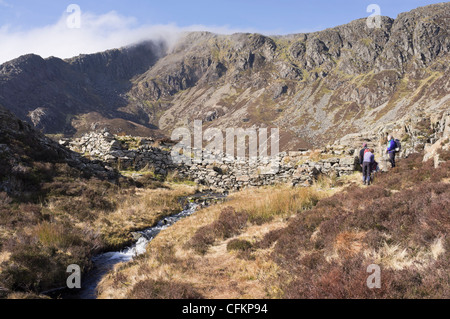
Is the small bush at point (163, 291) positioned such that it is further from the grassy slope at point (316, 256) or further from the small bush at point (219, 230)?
the small bush at point (219, 230)

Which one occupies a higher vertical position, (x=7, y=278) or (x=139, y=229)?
(x=7, y=278)

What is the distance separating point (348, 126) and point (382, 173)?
635 ft

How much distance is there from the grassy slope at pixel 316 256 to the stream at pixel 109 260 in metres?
0.55

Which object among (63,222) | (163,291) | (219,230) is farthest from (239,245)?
(63,222)

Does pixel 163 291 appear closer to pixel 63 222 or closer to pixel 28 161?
pixel 63 222

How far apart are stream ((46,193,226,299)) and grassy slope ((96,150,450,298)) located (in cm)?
55

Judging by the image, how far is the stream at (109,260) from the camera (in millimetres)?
Result: 7770

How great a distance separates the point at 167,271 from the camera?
7.93 metres

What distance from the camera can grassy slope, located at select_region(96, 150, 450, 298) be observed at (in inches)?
210

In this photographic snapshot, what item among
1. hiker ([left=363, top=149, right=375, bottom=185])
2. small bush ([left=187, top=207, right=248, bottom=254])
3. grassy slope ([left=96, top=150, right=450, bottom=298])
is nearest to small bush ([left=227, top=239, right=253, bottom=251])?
grassy slope ([left=96, top=150, right=450, bottom=298])

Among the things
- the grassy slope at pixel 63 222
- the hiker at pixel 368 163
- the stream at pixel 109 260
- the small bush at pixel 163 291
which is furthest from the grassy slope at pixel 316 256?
the hiker at pixel 368 163
